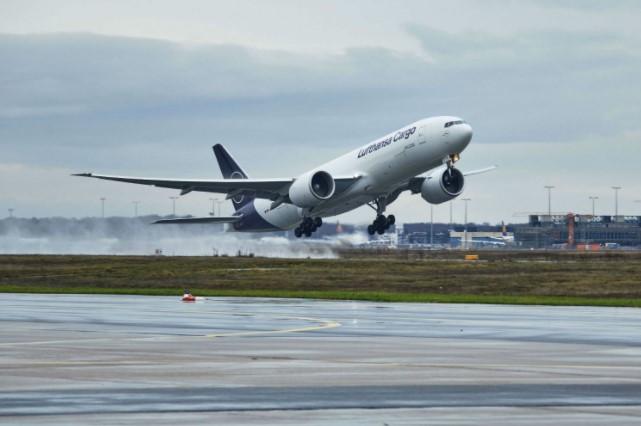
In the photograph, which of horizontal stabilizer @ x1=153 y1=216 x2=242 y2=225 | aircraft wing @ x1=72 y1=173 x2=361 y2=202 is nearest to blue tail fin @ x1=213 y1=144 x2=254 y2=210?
horizontal stabilizer @ x1=153 y1=216 x2=242 y2=225

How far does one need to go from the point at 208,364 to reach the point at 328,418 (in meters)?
6.54

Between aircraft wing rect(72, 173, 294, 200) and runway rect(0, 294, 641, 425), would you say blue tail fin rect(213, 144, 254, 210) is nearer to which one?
aircraft wing rect(72, 173, 294, 200)

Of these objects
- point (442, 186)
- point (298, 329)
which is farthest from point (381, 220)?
point (298, 329)

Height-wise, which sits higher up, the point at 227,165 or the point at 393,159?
the point at 227,165

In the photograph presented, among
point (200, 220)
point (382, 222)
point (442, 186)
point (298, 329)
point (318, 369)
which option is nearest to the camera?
point (318, 369)

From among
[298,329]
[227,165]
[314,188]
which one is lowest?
[298,329]

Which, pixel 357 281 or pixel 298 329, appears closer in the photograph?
pixel 298 329

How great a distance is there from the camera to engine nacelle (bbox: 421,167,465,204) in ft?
222

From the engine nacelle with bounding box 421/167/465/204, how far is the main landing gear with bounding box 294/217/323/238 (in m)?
9.31

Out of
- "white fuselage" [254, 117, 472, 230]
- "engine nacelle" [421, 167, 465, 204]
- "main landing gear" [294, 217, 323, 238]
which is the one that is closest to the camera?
"white fuselage" [254, 117, 472, 230]

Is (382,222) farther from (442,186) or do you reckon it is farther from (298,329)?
(298,329)

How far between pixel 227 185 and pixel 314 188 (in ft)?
22.8

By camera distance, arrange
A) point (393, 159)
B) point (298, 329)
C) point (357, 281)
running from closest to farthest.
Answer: point (298, 329)
point (393, 159)
point (357, 281)

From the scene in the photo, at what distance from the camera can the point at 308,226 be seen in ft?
253
